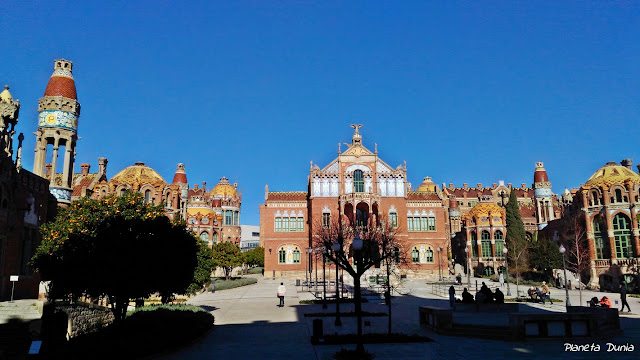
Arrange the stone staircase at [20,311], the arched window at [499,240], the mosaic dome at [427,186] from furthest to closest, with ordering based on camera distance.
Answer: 1. the mosaic dome at [427,186]
2. the arched window at [499,240]
3. the stone staircase at [20,311]

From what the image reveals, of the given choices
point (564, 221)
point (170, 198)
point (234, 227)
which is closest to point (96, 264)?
point (170, 198)

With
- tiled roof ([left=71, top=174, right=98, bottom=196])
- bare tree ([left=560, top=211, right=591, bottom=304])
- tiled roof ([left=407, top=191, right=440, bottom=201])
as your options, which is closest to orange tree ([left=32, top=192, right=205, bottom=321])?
tiled roof ([left=71, top=174, right=98, bottom=196])

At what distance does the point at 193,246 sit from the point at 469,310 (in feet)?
41.3

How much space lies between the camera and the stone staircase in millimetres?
21484

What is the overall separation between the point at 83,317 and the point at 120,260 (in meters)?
7.50

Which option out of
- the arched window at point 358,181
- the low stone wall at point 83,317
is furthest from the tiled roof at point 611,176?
the low stone wall at point 83,317

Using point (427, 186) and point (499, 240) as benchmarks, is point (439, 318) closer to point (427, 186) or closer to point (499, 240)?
point (499, 240)

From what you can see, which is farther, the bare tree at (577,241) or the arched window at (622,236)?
the bare tree at (577,241)

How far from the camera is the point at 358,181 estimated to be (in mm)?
63156

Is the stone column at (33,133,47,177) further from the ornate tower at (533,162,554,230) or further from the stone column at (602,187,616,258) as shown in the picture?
the ornate tower at (533,162,554,230)

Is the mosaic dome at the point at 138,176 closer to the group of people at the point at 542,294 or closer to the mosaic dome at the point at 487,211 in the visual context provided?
the group of people at the point at 542,294

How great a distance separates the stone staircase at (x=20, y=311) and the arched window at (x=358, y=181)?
4444 cm

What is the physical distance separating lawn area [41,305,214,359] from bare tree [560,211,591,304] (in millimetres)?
39906

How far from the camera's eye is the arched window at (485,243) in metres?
65.1
